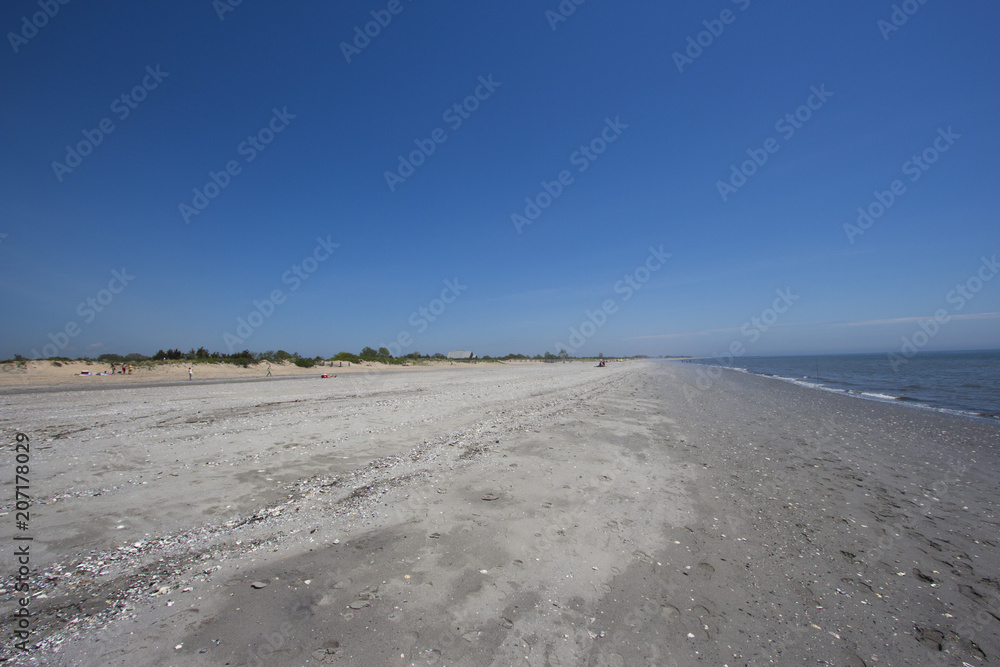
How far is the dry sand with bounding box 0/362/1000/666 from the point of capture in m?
3.18

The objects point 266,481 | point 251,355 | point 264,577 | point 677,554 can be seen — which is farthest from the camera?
point 251,355

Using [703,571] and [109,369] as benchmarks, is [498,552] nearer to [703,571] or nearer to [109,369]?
[703,571]

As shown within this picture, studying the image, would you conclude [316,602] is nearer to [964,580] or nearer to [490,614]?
[490,614]

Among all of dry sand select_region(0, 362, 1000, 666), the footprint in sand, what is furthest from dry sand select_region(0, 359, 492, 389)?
the footprint in sand

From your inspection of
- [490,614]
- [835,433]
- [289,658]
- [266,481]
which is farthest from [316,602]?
[835,433]

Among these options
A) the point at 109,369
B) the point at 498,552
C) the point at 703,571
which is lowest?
the point at 703,571

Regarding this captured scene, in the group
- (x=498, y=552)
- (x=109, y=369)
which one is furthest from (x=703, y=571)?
(x=109, y=369)

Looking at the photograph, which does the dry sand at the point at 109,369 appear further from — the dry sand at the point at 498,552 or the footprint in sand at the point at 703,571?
the footprint in sand at the point at 703,571

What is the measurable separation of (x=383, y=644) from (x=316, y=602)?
945 mm

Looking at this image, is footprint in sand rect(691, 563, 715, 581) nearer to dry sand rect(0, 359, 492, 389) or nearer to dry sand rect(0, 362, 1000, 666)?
dry sand rect(0, 362, 1000, 666)

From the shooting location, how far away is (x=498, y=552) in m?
4.52

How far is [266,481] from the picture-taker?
6.52 metres

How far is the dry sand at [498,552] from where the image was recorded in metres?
3.18

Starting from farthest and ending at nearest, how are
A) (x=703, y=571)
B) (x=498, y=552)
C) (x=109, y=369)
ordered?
(x=109, y=369), (x=498, y=552), (x=703, y=571)
